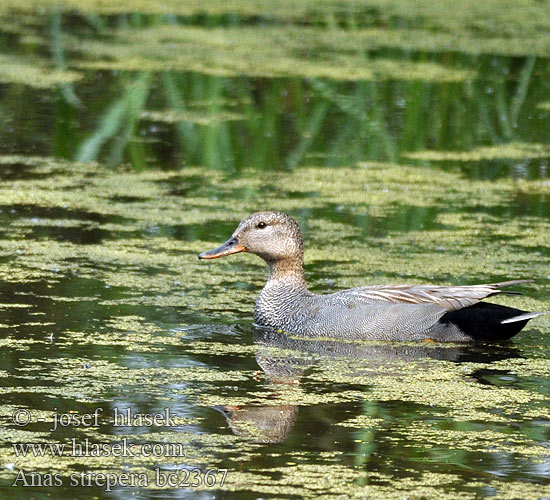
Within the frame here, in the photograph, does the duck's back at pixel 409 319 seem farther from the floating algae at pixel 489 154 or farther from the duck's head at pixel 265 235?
the floating algae at pixel 489 154

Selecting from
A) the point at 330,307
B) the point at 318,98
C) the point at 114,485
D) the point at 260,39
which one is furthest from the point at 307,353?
the point at 260,39

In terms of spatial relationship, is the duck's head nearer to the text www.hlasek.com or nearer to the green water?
the green water

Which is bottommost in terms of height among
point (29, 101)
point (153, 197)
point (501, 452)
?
point (501, 452)

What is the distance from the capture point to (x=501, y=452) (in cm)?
546

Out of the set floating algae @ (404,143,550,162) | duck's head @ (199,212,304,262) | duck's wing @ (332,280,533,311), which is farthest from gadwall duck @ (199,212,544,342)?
floating algae @ (404,143,550,162)

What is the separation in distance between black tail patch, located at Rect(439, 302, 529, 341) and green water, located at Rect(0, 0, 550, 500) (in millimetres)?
102

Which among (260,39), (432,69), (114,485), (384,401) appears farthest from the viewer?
(260,39)

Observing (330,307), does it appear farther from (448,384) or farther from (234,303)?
(448,384)

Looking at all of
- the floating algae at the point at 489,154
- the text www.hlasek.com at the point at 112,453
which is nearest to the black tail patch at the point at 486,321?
the text www.hlasek.com at the point at 112,453

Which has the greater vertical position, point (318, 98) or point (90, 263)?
point (318, 98)

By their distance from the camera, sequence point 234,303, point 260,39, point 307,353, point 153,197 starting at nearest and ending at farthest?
point 307,353, point 234,303, point 153,197, point 260,39

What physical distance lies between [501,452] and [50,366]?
7.62ft

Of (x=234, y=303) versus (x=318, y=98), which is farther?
(x=318, y=98)

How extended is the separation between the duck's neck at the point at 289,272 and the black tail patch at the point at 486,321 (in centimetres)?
103
